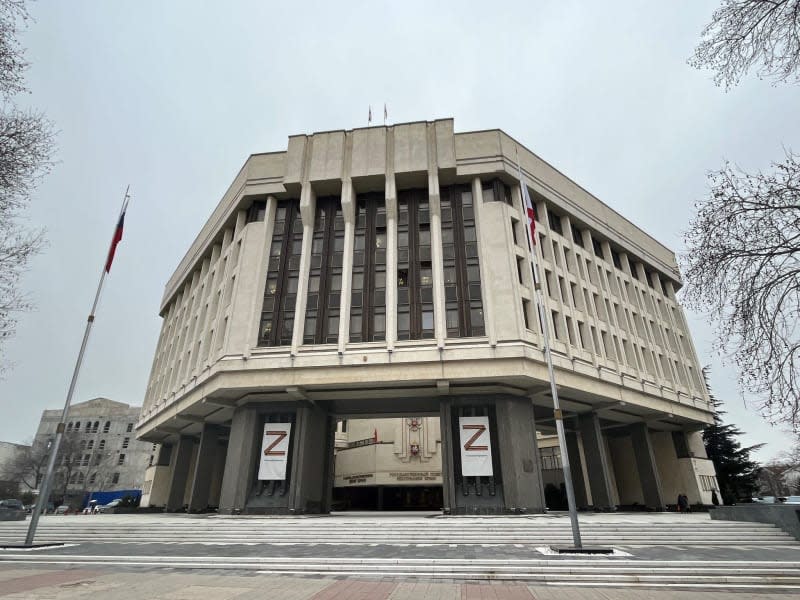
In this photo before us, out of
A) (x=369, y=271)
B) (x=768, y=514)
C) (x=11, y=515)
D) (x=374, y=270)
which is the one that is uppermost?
(x=374, y=270)

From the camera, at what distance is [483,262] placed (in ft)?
97.4

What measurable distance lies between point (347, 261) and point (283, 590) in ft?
78.3

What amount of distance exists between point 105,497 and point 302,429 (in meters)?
60.3

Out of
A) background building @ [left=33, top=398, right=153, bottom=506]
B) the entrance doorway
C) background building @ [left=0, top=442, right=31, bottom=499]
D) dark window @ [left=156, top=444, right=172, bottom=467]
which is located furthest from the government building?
background building @ [left=0, top=442, right=31, bottom=499]

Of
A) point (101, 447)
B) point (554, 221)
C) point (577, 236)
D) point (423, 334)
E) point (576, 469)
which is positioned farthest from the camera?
point (101, 447)

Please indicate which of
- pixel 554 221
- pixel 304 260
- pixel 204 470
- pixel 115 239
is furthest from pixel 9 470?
pixel 554 221

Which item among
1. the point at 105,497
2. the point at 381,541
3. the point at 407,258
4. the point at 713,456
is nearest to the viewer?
the point at 381,541

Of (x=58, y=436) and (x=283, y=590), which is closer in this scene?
(x=283, y=590)

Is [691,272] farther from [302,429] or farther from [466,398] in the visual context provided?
[302,429]

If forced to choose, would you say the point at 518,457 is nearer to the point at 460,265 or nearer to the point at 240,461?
the point at 460,265

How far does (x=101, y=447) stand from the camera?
269 feet

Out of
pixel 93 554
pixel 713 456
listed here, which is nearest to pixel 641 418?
pixel 713 456

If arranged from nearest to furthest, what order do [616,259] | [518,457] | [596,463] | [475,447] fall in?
[518,457], [475,447], [596,463], [616,259]

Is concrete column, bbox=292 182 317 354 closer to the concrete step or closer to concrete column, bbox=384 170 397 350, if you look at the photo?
concrete column, bbox=384 170 397 350
